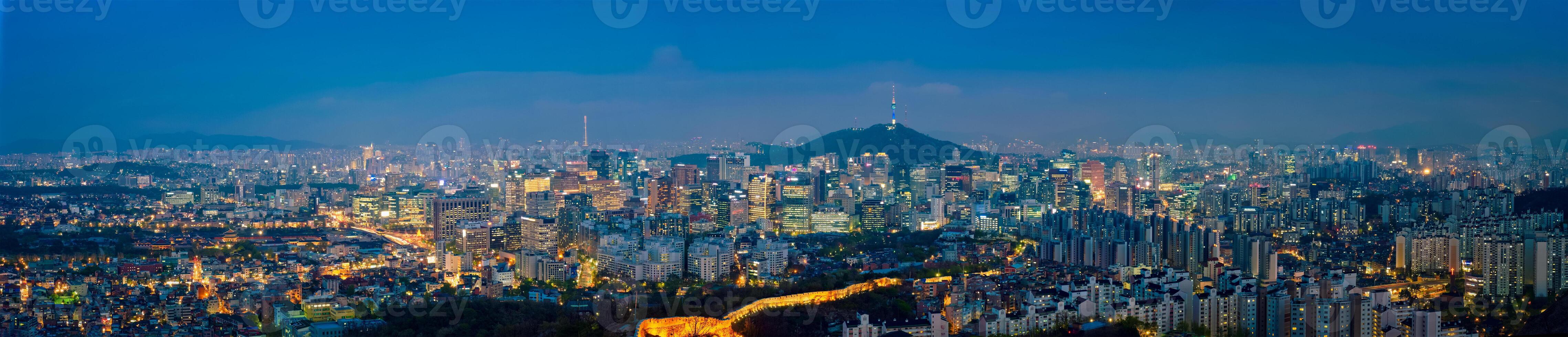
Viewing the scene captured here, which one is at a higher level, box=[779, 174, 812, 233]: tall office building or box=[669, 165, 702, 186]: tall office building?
box=[669, 165, 702, 186]: tall office building

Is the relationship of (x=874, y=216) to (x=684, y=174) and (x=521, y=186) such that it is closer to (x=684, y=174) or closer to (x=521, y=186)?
(x=684, y=174)

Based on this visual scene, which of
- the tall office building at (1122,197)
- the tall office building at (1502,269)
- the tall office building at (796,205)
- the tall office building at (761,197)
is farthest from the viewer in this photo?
the tall office building at (761,197)

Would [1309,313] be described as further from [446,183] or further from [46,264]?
[446,183]

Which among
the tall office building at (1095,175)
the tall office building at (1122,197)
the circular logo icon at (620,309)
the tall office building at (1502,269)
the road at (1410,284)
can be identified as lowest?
the circular logo icon at (620,309)

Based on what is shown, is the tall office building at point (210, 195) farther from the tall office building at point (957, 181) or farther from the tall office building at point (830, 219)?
the tall office building at point (957, 181)

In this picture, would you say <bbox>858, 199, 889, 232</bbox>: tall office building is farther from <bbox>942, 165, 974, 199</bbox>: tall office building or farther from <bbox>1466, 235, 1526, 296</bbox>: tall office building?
<bbox>1466, 235, 1526, 296</bbox>: tall office building

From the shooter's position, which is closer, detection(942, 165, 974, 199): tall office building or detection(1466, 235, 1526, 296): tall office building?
detection(1466, 235, 1526, 296): tall office building

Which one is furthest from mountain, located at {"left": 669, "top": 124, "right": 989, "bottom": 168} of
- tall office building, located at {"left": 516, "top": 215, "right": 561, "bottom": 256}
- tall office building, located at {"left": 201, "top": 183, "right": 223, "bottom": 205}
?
tall office building, located at {"left": 201, "top": 183, "right": 223, "bottom": 205}

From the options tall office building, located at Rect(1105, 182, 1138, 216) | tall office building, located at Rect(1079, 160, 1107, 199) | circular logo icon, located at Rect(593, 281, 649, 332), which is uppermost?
tall office building, located at Rect(1079, 160, 1107, 199)

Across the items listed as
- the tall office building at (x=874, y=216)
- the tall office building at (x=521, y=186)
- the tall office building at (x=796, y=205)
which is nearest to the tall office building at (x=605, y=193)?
the tall office building at (x=521, y=186)

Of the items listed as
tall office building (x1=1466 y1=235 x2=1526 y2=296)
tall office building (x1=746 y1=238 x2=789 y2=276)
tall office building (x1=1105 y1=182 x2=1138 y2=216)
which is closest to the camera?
tall office building (x1=1466 y1=235 x2=1526 y2=296)

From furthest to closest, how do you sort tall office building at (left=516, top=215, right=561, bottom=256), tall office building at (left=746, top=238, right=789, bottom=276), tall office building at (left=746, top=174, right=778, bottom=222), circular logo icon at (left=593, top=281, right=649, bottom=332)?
tall office building at (left=746, top=174, right=778, bottom=222) < tall office building at (left=516, top=215, right=561, bottom=256) < tall office building at (left=746, top=238, right=789, bottom=276) < circular logo icon at (left=593, top=281, right=649, bottom=332)

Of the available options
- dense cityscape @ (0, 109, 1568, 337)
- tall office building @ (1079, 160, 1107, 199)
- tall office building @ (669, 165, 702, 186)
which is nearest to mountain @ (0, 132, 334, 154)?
dense cityscape @ (0, 109, 1568, 337)
